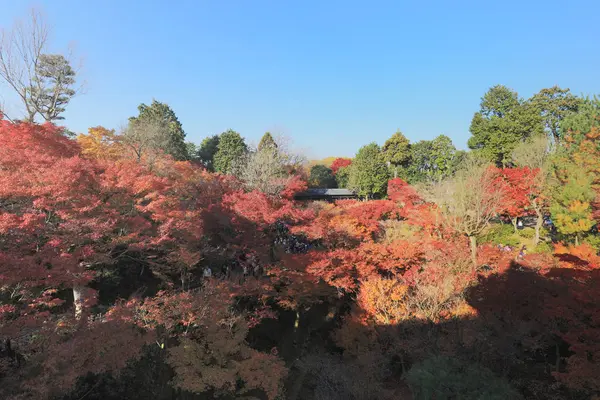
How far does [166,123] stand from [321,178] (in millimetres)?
22570

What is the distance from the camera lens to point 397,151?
3928 centimetres

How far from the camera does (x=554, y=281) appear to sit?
1080cm

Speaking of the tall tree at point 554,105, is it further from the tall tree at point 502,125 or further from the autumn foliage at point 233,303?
the autumn foliage at point 233,303

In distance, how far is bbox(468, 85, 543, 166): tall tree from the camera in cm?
3341

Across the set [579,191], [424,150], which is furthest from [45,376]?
[424,150]

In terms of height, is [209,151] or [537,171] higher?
[209,151]

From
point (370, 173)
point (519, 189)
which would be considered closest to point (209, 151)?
point (370, 173)

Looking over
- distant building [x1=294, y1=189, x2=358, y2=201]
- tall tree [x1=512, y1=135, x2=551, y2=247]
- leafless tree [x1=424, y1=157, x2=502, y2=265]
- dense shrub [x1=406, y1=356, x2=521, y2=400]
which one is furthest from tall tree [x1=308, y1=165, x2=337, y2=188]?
dense shrub [x1=406, y1=356, x2=521, y2=400]

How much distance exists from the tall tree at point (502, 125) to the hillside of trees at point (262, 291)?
1052 centimetres

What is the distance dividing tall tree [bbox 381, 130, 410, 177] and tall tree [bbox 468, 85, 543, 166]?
716cm

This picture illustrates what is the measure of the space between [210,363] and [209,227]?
884cm

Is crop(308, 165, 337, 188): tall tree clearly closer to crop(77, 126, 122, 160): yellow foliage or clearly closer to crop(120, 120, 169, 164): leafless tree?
crop(120, 120, 169, 164): leafless tree

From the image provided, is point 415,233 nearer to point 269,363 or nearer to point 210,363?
point 269,363

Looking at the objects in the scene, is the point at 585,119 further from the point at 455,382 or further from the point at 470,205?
the point at 455,382
